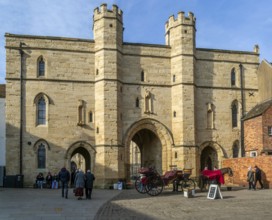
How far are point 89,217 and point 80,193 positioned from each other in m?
6.29

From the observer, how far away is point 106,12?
32094mm

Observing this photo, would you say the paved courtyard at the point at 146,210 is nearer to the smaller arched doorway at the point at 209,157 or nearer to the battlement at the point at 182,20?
the smaller arched doorway at the point at 209,157

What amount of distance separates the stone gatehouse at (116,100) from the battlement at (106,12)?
0.07 m

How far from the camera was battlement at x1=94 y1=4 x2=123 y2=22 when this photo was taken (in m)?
32.0

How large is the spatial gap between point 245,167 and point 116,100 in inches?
400

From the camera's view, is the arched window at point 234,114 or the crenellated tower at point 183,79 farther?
the arched window at point 234,114

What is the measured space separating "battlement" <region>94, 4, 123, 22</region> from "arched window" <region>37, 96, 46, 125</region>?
7.39 meters

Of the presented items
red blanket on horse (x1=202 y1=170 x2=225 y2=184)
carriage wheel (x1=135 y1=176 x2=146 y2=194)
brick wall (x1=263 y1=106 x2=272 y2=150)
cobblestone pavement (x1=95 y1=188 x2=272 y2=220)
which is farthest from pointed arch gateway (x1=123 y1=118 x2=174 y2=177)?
cobblestone pavement (x1=95 y1=188 x2=272 y2=220)

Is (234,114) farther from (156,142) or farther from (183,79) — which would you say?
(156,142)

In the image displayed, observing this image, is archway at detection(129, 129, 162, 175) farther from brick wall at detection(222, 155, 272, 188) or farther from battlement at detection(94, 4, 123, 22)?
battlement at detection(94, 4, 123, 22)

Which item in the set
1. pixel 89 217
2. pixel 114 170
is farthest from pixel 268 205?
pixel 114 170

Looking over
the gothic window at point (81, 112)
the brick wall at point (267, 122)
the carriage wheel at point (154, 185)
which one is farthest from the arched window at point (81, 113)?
the brick wall at point (267, 122)

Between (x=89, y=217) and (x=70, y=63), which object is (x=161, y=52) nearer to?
(x=70, y=63)

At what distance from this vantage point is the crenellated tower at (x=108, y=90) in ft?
101
